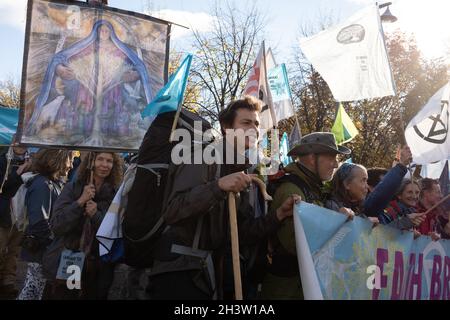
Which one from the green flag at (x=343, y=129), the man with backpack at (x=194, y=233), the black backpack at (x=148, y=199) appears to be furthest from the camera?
the green flag at (x=343, y=129)

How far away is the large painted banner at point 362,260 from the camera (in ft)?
10.7

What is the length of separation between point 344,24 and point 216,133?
262cm

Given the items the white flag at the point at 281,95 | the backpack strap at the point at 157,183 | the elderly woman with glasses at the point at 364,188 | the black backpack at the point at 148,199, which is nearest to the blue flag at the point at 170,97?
the black backpack at the point at 148,199

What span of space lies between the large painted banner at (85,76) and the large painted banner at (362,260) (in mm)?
1856

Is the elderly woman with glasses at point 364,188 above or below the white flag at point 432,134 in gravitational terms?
below

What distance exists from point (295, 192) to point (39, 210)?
106 inches

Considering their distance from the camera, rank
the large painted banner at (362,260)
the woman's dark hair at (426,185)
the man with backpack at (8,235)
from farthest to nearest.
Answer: the man with backpack at (8,235)
the woman's dark hair at (426,185)
the large painted banner at (362,260)

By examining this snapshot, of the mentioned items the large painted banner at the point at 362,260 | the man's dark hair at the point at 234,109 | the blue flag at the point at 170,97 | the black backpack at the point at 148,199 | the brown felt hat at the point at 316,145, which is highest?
the blue flag at the point at 170,97

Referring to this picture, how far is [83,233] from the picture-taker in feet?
14.8

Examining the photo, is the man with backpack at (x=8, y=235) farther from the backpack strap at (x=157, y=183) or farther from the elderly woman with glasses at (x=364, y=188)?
the elderly woman with glasses at (x=364, y=188)

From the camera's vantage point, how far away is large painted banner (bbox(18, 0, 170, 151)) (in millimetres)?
4250

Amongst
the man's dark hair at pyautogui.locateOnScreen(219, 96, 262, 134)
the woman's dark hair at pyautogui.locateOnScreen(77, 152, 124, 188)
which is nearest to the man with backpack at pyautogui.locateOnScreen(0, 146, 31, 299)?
the woman's dark hair at pyautogui.locateOnScreen(77, 152, 124, 188)

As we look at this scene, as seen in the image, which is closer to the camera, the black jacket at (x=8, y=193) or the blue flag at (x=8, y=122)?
the black jacket at (x=8, y=193)

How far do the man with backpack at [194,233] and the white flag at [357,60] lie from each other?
2405 millimetres
